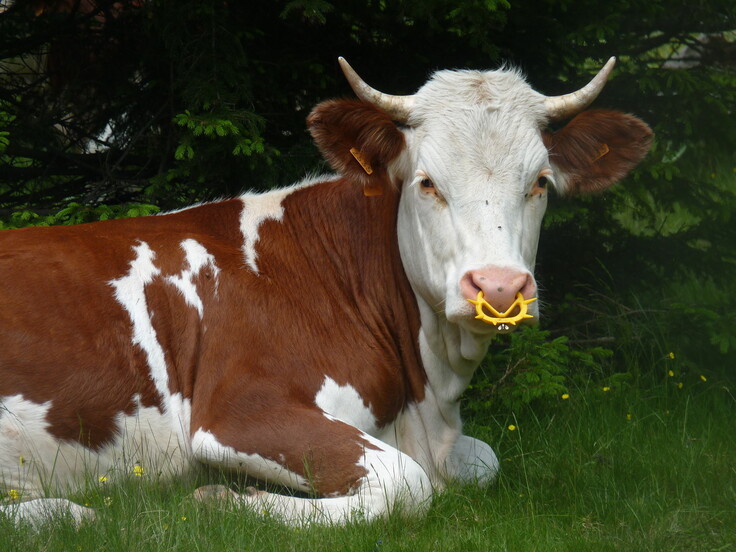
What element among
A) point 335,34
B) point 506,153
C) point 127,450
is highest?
point 335,34

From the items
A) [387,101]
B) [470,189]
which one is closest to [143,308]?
[387,101]

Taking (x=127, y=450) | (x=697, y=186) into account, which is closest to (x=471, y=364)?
→ (x=127, y=450)

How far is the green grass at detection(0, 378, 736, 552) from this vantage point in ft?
12.7

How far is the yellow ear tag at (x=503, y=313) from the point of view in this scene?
13.5 ft

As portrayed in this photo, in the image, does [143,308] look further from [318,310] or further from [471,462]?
[471,462]

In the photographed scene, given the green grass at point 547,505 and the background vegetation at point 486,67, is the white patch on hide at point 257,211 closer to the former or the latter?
the background vegetation at point 486,67

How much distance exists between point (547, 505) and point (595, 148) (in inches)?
74.6

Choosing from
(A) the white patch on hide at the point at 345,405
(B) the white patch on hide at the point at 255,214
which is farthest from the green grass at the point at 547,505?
(B) the white patch on hide at the point at 255,214

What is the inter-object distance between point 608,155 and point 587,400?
172 centimetres

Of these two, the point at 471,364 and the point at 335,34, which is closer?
the point at 471,364

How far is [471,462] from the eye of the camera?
17.1 ft

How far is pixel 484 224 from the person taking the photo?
4.38 m

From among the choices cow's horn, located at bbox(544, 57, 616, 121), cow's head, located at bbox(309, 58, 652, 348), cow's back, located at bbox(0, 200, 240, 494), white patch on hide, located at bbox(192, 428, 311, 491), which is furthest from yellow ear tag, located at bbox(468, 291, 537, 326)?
cow's back, located at bbox(0, 200, 240, 494)

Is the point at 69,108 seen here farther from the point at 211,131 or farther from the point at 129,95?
the point at 211,131
